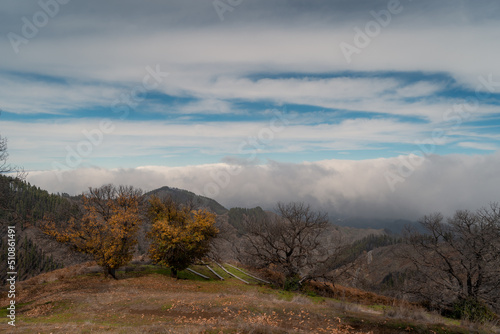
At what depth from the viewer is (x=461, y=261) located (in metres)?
27.8

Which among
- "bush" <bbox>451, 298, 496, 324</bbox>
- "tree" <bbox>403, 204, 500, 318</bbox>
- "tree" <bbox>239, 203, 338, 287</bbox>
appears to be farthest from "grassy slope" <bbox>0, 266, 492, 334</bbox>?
"tree" <bbox>239, 203, 338, 287</bbox>

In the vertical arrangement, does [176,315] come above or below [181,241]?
below

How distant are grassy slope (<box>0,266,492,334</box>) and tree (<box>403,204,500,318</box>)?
10138 millimetres

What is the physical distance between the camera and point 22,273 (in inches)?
5566

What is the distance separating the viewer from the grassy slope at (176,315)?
14203mm

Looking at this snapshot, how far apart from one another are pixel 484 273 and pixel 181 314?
99.4ft

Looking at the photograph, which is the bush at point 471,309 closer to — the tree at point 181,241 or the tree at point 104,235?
the tree at point 181,241

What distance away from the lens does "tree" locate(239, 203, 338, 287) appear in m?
33.2

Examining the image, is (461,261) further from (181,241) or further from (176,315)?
(181,241)

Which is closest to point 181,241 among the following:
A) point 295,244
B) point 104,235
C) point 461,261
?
point 104,235

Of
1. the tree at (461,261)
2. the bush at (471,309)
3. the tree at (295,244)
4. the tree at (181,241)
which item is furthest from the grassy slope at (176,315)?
the tree at (295,244)

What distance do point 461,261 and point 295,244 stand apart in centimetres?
1793

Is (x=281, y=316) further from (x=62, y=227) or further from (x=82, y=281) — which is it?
(x=62, y=227)

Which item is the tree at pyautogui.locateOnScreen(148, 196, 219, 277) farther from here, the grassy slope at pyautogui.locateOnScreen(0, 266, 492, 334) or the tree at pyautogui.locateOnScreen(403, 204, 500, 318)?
the tree at pyautogui.locateOnScreen(403, 204, 500, 318)
